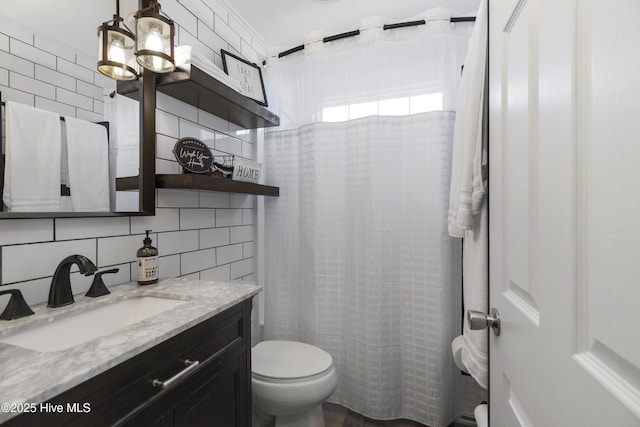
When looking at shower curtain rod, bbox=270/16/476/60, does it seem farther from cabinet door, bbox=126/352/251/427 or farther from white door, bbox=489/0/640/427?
cabinet door, bbox=126/352/251/427

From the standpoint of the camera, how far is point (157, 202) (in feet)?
4.32

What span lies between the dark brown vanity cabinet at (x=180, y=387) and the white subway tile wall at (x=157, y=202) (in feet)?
1.71

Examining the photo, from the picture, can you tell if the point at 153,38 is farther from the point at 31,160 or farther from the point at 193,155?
the point at 31,160

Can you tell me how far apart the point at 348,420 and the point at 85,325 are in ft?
4.75

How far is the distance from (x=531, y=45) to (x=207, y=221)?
1473 millimetres

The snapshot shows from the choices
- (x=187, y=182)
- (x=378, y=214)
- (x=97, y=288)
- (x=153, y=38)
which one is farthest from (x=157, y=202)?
(x=378, y=214)

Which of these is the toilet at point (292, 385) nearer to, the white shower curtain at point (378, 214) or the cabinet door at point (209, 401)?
the cabinet door at point (209, 401)

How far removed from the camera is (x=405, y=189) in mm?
1654

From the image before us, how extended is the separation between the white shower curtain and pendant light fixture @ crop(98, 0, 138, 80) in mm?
944

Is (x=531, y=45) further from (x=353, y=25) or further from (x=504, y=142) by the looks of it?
(x=353, y=25)

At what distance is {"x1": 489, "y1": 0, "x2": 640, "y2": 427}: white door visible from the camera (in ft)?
1.08

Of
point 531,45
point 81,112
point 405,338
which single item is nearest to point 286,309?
point 405,338

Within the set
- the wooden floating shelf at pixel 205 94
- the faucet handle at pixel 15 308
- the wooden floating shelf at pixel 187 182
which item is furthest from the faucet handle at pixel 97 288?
the wooden floating shelf at pixel 205 94

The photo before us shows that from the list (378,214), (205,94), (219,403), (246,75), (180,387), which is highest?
(246,75)
